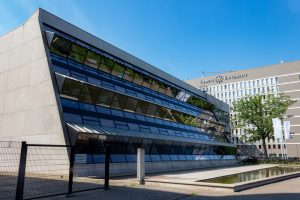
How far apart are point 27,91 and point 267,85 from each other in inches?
4479

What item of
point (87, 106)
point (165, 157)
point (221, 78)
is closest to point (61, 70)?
point (87, 106)

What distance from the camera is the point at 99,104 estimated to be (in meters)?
26.9

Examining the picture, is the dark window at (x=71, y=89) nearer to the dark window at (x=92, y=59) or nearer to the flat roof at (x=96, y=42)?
the dark window at (x=92, y=59)

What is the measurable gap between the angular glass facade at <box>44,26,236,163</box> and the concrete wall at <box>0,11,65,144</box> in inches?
37.0

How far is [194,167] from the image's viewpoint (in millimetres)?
35594

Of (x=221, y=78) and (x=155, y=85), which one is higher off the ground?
(x=221, y=78)

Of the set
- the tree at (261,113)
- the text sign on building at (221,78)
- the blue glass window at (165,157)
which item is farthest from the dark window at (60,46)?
the text sign on building at (221,78)

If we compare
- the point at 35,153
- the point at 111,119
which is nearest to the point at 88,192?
the point at 35,153

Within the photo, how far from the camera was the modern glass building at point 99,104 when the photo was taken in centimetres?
2236

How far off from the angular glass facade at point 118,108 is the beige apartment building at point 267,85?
76.3 metres

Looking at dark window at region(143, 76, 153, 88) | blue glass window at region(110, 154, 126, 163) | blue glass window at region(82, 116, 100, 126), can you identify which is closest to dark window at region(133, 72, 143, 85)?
dark window at region(143, 76, 153, 88)

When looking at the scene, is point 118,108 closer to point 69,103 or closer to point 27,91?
point 69,103

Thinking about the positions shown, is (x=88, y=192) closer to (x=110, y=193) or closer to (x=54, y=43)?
(x=110, y=193)

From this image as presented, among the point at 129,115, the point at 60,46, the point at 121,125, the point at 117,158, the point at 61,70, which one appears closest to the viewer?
the point at 117,158
